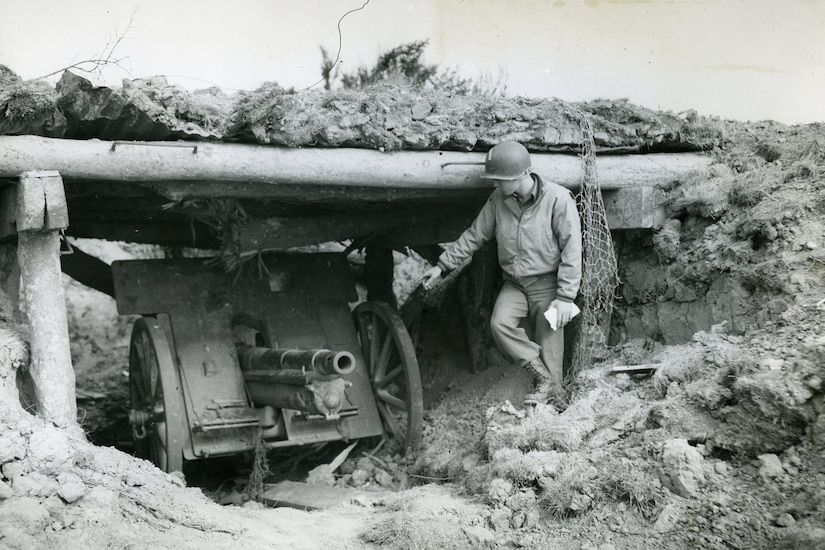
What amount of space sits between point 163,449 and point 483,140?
3.34m

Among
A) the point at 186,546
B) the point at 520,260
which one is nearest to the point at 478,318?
the point at 520,260

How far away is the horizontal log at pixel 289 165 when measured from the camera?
15.2ft

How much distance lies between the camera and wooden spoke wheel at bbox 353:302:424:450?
656 cm

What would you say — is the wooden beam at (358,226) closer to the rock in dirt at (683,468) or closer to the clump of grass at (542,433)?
the clump of grass at (542,433)

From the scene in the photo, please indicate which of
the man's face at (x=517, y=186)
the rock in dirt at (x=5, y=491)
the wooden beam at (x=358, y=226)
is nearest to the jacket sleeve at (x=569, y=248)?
the man's face at (x=517, y=186)

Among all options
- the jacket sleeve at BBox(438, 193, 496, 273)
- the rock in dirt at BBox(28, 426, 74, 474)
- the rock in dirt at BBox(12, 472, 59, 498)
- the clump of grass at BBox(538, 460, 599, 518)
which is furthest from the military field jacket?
the rock in dirt at BBox(12, 472, 59, 498)

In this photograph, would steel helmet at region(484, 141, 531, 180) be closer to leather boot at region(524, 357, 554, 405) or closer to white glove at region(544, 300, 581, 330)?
white glove at region(544, 300, 581, 330)

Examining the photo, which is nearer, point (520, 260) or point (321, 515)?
point (321, 515)

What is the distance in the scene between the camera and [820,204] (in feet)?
17.1

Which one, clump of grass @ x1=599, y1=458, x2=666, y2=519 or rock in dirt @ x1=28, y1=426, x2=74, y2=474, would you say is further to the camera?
rock in dirt @ x1=28, y1=426, x2=74, y2=474

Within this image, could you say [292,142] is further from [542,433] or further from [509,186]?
[542,433]

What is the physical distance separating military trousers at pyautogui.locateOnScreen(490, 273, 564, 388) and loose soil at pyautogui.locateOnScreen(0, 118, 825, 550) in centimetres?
23

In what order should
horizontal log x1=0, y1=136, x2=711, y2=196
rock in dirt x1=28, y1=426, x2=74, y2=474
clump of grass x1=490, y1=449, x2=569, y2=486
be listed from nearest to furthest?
rock in dirt x1=28, y1=426, x2=74, y2=474
clump of grass x1=490, y1=449, x2=569, y2=486
horizontal log x1=0, y1=136, x2=711, y2=196

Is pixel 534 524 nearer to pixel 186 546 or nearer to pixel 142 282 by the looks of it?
pixel 186 546
